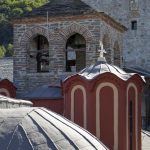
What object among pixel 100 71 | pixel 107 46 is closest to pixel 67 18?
pixel 107 46

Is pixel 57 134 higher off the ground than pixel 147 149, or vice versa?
pixel 57 134

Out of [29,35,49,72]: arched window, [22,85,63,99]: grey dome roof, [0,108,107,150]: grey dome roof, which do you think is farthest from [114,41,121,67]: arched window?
[0,108,107,150]: grey dome roof

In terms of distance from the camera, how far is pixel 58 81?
49.7ft

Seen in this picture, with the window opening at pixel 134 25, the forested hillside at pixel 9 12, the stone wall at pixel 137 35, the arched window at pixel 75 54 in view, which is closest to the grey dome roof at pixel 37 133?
the arched window at pixel 75 54

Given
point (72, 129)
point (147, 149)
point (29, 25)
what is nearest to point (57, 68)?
point (29, 25)

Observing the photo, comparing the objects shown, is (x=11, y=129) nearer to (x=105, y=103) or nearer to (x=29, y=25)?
(x=105, y=103)

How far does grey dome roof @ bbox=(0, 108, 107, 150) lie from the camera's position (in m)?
4.57

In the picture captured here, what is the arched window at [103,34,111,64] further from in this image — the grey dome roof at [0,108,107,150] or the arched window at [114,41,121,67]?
the grey dome roof at [0,108,107,150]

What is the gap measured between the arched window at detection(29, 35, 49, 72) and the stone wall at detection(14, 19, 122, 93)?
0.58 ft

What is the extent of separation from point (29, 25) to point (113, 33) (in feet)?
8.04

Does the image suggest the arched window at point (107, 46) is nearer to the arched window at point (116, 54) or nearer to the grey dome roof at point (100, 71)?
the arched window at point (116, 54)

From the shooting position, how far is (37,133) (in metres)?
4.69

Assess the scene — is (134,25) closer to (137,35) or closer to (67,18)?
(137,35)

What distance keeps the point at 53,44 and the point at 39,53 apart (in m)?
0.80
